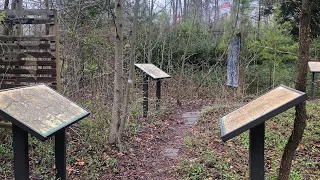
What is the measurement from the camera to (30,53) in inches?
197

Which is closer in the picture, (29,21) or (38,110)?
(38,110)

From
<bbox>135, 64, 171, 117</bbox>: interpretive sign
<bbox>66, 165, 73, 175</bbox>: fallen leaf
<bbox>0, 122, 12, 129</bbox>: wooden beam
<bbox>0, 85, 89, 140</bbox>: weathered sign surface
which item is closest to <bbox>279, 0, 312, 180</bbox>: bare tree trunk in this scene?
<bbox>0, 85, 89, 140</bbox>: weathered sign surface

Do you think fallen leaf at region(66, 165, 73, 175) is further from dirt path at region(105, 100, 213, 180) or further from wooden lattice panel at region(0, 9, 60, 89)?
wooden lattice panel at region(0, 9, 60, 89)

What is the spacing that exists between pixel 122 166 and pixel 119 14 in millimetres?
2406

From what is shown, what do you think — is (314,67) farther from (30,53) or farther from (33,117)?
(33,117)

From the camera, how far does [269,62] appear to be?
39.2ft

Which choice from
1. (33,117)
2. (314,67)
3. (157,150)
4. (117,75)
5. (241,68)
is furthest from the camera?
(241,68)

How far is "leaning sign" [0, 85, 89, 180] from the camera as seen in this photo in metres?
2.24

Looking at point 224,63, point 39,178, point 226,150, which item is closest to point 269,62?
point 224,63

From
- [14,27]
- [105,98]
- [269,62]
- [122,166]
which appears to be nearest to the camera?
[122,166]

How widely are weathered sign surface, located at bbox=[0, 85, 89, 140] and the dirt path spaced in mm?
1617

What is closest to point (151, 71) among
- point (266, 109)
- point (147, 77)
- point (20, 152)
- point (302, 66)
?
point (147, 77)

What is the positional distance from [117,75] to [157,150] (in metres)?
1.51

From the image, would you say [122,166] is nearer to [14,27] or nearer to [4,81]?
[4,81]
